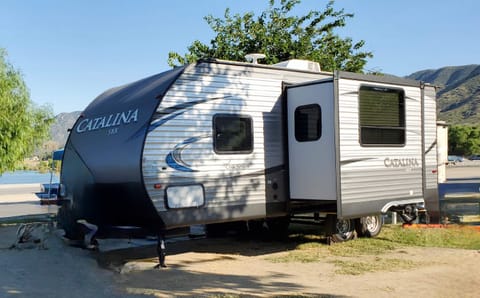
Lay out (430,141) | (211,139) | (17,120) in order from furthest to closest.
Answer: (17,120)
(430,141)
(211,139)

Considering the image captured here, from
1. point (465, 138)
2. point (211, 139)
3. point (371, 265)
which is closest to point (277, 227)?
point (371, 265)

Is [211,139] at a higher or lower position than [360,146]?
higher

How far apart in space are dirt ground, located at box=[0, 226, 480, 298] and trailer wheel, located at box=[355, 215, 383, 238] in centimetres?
137

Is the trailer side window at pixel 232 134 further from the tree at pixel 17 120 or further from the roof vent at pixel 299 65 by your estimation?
the tree at pixel 17 120

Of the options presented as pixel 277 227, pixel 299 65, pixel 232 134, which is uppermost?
pixel 299 65

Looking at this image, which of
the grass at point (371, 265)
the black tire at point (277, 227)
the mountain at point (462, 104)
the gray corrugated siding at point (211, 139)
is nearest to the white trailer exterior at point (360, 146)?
the gray corrugated siding at point (211, 139)

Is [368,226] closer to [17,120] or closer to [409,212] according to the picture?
[409,212]

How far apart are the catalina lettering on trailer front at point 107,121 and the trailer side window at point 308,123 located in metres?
2.93

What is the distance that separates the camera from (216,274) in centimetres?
828

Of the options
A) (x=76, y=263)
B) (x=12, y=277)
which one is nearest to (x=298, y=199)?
(x=76, y=263)

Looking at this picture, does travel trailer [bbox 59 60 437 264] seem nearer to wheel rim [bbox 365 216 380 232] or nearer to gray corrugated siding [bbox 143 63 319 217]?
gray corrugated siding [bbox 143 63 319 217]

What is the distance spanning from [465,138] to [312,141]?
94168 millimetres

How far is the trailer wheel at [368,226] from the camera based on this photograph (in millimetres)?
11516

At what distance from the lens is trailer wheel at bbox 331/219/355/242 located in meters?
11.0
